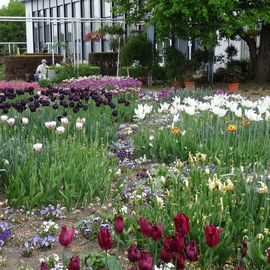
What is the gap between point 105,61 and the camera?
23.6 m

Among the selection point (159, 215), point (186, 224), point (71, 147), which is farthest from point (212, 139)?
point (186, 224)

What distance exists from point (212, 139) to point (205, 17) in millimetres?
9362

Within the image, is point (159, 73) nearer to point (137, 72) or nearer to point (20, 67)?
point (137, 72)

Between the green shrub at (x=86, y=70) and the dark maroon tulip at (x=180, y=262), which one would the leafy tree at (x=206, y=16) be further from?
the dark maroon tulip at (x=180, y=262)

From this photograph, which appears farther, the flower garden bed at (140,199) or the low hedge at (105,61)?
the low hedge at (105,61)

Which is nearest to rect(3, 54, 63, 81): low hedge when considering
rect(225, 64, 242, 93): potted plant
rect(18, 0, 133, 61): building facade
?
rect(18, 0, 133, 61): building facade

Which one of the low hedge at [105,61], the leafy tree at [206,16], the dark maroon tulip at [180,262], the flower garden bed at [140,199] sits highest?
the leafy tree at [206,16]

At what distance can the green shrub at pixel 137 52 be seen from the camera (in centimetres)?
1770

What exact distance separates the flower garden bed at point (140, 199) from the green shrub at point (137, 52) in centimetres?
1141

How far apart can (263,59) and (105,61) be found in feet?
28.2

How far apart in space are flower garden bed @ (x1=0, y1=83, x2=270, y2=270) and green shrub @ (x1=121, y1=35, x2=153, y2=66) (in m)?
11.4

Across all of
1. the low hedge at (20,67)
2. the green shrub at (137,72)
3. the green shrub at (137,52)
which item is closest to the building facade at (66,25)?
the low hedge at (20,67)

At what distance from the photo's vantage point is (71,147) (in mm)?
4980

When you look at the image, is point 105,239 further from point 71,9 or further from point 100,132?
point 71,9
